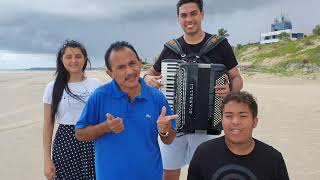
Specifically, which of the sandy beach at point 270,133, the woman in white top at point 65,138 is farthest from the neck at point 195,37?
the sandy beach at point 270,133

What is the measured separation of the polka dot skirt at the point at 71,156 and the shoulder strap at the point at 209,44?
4.68 feet

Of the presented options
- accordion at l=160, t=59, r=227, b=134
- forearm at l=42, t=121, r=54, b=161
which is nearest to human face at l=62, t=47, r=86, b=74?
forearm at l=42, t=121, r=54, b=161

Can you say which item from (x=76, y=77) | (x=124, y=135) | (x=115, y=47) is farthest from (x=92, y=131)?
(x=76, y=77)

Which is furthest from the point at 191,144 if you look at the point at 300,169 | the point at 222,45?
the point at 300,169

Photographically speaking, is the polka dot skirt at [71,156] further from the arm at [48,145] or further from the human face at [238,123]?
the human face at [238,123]

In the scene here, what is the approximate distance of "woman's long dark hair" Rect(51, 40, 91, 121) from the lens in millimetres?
4160

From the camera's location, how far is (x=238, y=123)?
325 cm

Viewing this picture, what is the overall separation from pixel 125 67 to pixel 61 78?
4.10 feet

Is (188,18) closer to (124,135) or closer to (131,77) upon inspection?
(131,77)

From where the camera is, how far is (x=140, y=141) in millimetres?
3334

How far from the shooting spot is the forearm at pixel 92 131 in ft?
10.5

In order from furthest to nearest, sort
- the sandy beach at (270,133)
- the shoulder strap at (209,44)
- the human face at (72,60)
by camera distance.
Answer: the sandy beach at (270,133)
the shoulder strap at (209,44)
the human face at (72,60)

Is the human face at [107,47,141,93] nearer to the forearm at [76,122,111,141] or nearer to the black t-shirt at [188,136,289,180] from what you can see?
the forearm at [76,122,111,141]

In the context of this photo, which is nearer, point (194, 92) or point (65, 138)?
point (65, 138)
